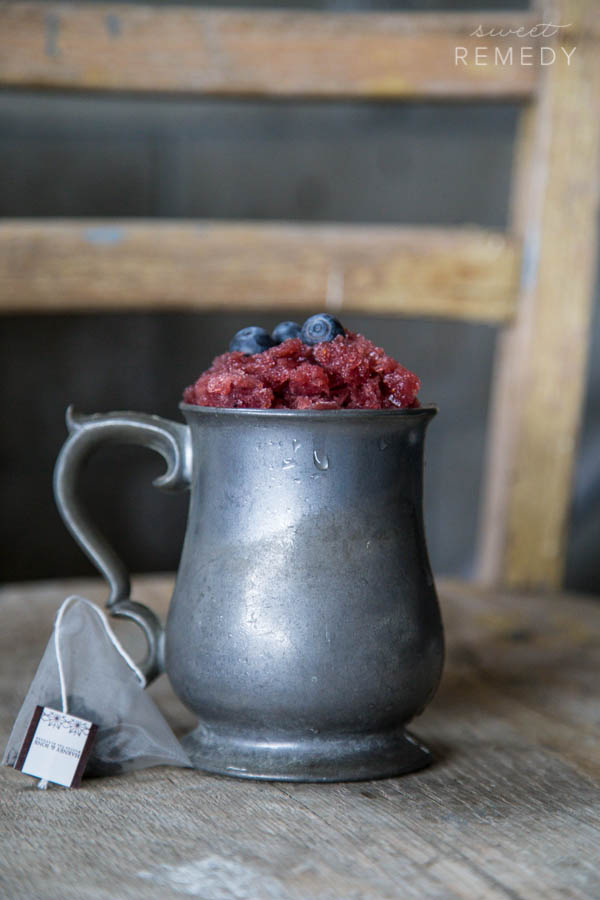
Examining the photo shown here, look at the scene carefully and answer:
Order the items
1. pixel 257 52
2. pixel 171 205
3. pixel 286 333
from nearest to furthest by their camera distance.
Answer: pixel 286 333 → pixel 257 52 → pixel 171 205

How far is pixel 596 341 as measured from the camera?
91.0 inches

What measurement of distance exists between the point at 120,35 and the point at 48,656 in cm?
75

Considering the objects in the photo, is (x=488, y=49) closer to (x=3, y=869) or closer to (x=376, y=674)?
(x=376, y=674)

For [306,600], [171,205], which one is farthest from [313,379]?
[171,205]

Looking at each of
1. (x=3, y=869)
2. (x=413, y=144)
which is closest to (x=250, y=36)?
(x=3, y=869)

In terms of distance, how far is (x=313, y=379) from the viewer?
60 cm

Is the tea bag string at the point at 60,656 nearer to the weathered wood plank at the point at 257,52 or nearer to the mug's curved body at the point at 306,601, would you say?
the mug's curved body at the point at 306,601

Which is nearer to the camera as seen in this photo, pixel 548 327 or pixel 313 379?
pixel 313 379

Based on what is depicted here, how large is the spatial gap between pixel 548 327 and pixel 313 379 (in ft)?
2.26

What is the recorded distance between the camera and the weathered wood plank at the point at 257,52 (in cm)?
112

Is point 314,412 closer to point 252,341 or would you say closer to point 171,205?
point 252,341

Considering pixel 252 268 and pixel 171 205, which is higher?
pixel 171 205

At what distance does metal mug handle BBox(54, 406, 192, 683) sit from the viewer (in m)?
0.66

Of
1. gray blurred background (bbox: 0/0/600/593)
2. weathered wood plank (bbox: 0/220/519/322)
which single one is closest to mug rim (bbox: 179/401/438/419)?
weathered wood plank (bbox: 0/220/519/322)
